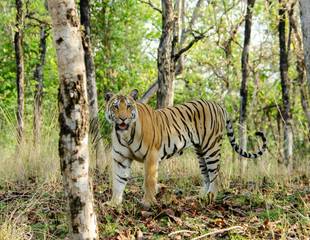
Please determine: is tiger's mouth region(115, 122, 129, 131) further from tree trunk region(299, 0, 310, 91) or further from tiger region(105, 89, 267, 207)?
tree trunk region(299, 0, 310, 91)

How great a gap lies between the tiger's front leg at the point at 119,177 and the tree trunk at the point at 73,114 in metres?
2.52

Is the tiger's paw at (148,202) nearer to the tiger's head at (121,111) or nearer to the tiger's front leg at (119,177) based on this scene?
the tiger's front leg at (119,177)

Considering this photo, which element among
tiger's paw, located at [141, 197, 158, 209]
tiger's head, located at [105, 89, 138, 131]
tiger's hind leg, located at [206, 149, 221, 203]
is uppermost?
tiger's head, located at [105, 89, 138, 131]

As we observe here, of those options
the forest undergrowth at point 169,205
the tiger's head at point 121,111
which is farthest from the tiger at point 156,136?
the forest undergrowth at point 169,205

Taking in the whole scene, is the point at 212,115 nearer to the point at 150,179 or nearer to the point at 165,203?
the point at 150,179

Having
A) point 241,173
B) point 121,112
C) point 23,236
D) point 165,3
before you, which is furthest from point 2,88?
point 23,236

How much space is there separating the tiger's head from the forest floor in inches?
35.7

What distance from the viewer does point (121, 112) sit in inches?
247

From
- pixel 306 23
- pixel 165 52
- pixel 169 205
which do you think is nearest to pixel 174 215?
pixel 169 205

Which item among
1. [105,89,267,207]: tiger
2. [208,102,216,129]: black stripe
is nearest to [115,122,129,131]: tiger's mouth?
[105,89,267,207]: tiger

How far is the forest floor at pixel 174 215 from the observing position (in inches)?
190

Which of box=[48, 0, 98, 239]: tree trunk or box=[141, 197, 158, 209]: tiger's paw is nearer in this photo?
box=[48, 0, 98, 239]: tree trunk

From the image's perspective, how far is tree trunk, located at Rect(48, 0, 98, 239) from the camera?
366cm

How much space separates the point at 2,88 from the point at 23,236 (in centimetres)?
1324
